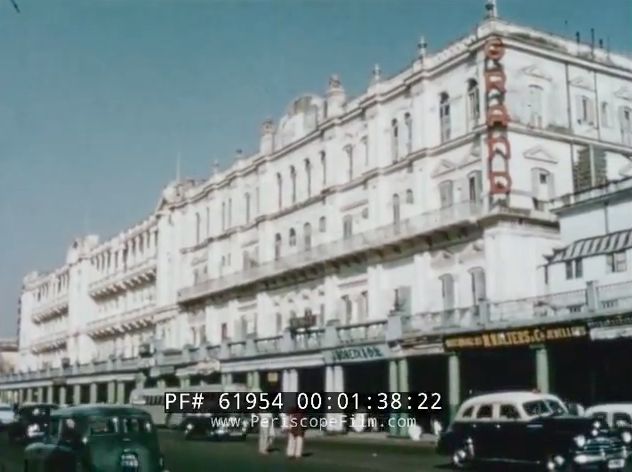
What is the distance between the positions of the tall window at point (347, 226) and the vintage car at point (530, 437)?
85.2 ft

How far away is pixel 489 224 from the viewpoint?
1452 inches

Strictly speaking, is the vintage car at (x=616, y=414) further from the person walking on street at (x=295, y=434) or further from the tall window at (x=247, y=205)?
the tall window at (x=247, y=205)

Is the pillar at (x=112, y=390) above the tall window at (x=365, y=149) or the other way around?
the other way around

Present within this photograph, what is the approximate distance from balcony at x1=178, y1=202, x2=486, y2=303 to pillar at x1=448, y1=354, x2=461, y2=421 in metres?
6.99

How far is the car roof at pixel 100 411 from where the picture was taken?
47.0ft

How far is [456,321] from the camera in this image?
33.9m

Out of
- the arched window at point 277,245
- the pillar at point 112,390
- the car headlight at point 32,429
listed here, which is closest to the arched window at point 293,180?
the arched window at point 277,245

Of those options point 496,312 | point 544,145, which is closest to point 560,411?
point 496,312

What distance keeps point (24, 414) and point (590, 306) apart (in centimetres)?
2167

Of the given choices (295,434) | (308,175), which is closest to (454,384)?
(295,434)

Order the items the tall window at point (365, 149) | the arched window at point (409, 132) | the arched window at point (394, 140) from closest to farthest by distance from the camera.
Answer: the arched window at point (409, 132), the arched window at point (394, 140), the tall window at point (365, 149)

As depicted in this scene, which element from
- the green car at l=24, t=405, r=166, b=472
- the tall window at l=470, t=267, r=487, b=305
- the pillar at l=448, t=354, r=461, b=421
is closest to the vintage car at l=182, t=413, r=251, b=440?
the pillar at l=448, t=354, r=461, b=421

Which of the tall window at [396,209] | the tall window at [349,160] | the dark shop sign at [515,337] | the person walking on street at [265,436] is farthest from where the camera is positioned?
the tall window at [349,160]

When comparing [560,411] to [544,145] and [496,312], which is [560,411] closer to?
[496,312]
